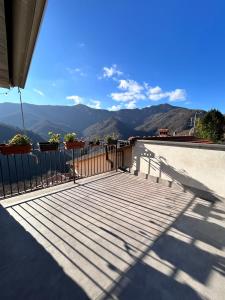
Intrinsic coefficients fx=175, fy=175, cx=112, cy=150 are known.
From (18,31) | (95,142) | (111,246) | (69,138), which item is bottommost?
(111,246)

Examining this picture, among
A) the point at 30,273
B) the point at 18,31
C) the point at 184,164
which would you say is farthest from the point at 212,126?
the point at 30,273

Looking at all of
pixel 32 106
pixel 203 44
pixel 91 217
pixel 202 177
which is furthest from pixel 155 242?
pixel 32 106

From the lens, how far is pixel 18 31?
179 cm

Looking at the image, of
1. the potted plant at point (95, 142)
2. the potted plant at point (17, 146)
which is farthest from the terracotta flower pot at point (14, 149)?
the potted plant at point (95, 142)

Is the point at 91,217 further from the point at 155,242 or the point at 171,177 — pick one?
the point at 171,177

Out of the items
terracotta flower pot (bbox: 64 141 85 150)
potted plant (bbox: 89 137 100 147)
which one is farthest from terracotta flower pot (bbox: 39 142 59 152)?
potted plant (bbox: 89 137 100 147)

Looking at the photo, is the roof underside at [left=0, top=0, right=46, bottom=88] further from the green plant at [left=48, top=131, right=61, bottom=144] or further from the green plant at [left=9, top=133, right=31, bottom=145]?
the green plant at [left=48, top=131, right=61, bottom=144]

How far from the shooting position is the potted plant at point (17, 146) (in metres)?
Answer: 3.07

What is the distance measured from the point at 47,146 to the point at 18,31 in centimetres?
220

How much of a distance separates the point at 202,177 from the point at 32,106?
141m

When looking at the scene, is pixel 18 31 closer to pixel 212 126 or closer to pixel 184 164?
pixel 184 164

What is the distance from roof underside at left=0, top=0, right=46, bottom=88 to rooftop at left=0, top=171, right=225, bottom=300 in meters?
2.30

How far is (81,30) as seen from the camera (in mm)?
6598

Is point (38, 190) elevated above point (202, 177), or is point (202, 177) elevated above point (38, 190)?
point (202, 177)
